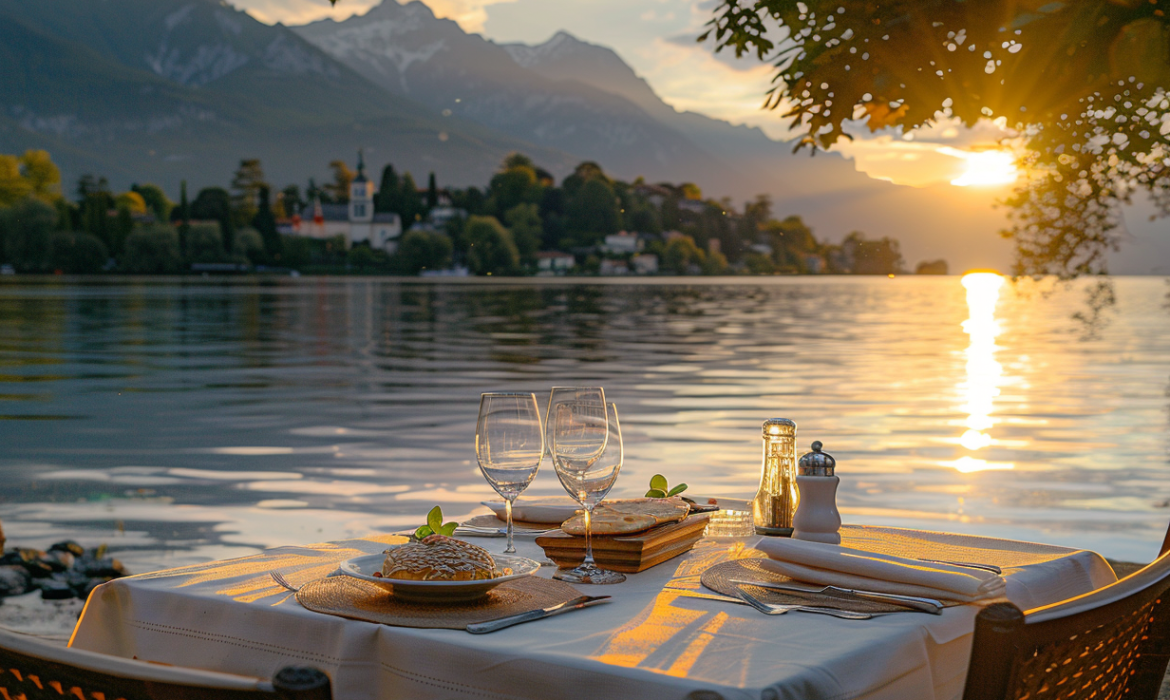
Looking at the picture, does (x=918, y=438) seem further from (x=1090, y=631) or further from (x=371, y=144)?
(x=371, y=144)

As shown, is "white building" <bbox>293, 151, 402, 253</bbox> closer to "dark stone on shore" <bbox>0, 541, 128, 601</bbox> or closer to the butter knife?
"dark stone on shore" <bbox>0, 541, 128, 601</bbox>

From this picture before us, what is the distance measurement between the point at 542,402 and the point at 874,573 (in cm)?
1303

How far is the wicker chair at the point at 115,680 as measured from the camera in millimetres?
819

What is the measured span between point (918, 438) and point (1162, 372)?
15757 mm

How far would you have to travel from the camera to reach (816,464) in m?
2.05

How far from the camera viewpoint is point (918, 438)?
13031 millimetres

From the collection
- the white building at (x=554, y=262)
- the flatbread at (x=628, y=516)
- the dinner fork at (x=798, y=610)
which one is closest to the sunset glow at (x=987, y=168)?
the flatbread at (x=628, y=516)

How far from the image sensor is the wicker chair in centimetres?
82

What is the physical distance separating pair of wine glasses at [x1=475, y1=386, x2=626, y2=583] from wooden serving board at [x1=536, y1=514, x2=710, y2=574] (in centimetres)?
6

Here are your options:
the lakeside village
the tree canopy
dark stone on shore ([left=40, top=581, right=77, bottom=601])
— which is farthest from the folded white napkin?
the lakeside village

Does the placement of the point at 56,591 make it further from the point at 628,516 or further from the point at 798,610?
the point at 798,610

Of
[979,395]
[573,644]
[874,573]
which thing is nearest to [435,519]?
[573,644]

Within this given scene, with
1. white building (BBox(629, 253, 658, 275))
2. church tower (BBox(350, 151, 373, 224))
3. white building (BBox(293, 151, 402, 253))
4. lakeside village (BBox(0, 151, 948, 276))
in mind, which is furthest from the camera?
church tower (BBox(350, 151, 373, 224))

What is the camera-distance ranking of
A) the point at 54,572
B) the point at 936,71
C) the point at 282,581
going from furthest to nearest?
the point at 54,572 → the point at 936,71 → the point at 282,581
